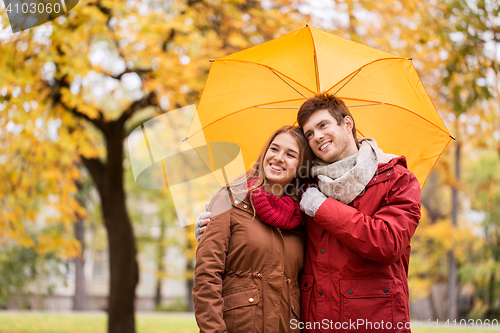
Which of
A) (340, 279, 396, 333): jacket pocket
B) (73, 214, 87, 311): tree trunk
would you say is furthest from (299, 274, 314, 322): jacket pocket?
(73, 214, 87, 311): tree trunk

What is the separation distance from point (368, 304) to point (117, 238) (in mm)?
6868

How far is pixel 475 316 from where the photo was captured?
19.8m

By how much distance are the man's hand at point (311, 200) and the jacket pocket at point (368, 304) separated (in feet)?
A: 1.47

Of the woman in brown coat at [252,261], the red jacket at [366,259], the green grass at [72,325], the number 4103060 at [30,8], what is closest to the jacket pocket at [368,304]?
the red jacket at [366,259]

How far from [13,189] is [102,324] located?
6.04 metres

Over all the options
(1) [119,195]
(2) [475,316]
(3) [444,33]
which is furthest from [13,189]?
(2) [475,316]

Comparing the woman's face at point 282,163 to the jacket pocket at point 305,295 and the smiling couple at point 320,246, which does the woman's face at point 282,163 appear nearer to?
the smiling couple at point 320,246

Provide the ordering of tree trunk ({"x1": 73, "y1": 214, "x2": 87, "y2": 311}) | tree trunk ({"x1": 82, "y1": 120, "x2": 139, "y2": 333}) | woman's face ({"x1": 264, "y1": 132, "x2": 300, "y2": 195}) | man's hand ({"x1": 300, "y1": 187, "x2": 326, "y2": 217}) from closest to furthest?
man's hand ({"x1": 300, "y1": 187, "x2": 326, "y2": 217})
woman's face ({"x1": 264, "y1": 132, "x2": 300, "y2": 195})
tree trunk ({"x1": 82, "y1": 120, "x2": 139, "y2": 333})
tree trunk ({"x1": 73, "y1": 214, "x2": 87, "y2": 311})

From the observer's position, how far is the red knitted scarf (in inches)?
105

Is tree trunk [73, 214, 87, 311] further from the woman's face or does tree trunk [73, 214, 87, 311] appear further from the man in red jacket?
the man in red jacket

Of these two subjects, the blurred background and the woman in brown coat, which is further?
the blurred background

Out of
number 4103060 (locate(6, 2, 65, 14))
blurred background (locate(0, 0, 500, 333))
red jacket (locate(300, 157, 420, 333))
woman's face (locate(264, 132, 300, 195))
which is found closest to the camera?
red jacket (locate(300, 157, 420, 333))

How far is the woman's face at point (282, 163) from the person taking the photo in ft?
9.43

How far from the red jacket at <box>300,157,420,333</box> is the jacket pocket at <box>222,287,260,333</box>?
1.20ft
